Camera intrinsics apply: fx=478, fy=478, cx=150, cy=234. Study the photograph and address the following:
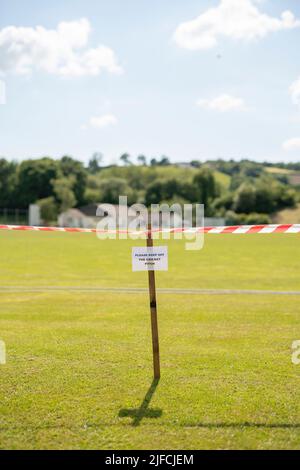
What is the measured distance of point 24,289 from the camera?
567 inches

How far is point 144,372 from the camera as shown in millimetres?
6828

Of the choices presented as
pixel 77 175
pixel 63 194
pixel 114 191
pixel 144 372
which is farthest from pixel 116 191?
pixel 144 372

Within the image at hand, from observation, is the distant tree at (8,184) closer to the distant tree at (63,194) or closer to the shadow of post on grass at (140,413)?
the distant tree at (63,194)

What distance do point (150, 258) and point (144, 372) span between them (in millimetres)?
1653

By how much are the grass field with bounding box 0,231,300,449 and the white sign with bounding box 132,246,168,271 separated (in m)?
1.53

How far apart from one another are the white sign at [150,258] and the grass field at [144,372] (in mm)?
1526

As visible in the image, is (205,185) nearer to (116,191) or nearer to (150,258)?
(116,191)

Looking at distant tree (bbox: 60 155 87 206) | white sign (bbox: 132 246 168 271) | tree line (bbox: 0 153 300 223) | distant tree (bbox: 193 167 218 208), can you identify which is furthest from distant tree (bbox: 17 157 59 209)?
white sign (bbox: 132 246 168 271)

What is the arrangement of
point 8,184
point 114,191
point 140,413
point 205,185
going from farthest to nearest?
point 114,191 → point 205,185 → point 8,184 → point 140,413

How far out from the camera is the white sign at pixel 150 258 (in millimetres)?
6586

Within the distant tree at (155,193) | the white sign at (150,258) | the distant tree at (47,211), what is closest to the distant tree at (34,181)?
the distant tree at (47,211)

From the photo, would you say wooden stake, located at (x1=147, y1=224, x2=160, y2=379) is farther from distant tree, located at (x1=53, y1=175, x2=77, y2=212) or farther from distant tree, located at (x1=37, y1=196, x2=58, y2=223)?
distant tree, located at (x1=53, y1=175, x2=77, y2=212)
